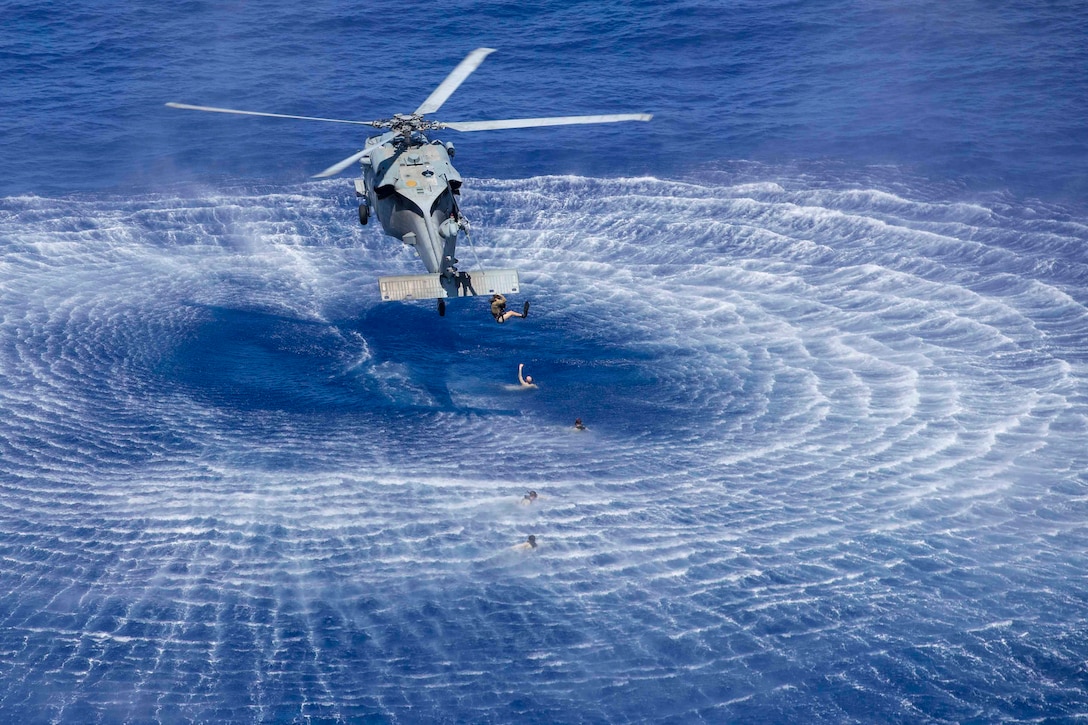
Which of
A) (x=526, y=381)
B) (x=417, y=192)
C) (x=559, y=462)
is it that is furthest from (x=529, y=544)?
(x=417, y=192)

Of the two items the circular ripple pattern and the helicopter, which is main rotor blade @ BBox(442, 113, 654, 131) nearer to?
the helicopter

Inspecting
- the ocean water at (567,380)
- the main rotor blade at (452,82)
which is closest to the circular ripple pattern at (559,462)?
the ocean water at (567,380)

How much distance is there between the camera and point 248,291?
7206cm

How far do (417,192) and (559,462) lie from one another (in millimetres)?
14829

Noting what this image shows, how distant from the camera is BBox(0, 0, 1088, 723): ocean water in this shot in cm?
4406

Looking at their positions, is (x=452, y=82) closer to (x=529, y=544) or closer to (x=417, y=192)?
(x=417, y=192)

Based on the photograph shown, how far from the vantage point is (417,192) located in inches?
2211

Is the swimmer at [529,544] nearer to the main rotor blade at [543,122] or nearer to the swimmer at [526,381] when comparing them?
the swimmer at [526,381]

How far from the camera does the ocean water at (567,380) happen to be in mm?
44062

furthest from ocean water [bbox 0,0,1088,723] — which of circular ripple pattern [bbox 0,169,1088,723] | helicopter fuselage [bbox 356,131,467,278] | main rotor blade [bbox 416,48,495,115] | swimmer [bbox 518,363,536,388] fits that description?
main rotor blade [bbox 416,48,495,115]

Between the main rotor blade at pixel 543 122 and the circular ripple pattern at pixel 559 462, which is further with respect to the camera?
the main rotor blade at pixel 543 122

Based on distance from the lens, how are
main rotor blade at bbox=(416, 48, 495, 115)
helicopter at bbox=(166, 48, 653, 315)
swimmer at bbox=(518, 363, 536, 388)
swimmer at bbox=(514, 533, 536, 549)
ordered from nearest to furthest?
swimmer at bbox=(514, 533, 536, 549) → helicopter at bbox=(166, 48, 653, 315) → main rotor blade at bbox=(416, 48, 495, 115) → swimmer at bbox=(518, 363, 536, 388)

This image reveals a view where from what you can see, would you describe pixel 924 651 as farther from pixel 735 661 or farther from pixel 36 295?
pixel 36 295

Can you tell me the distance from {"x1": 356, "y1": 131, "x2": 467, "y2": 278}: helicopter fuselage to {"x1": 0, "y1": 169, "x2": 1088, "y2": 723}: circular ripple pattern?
988 centimetres
